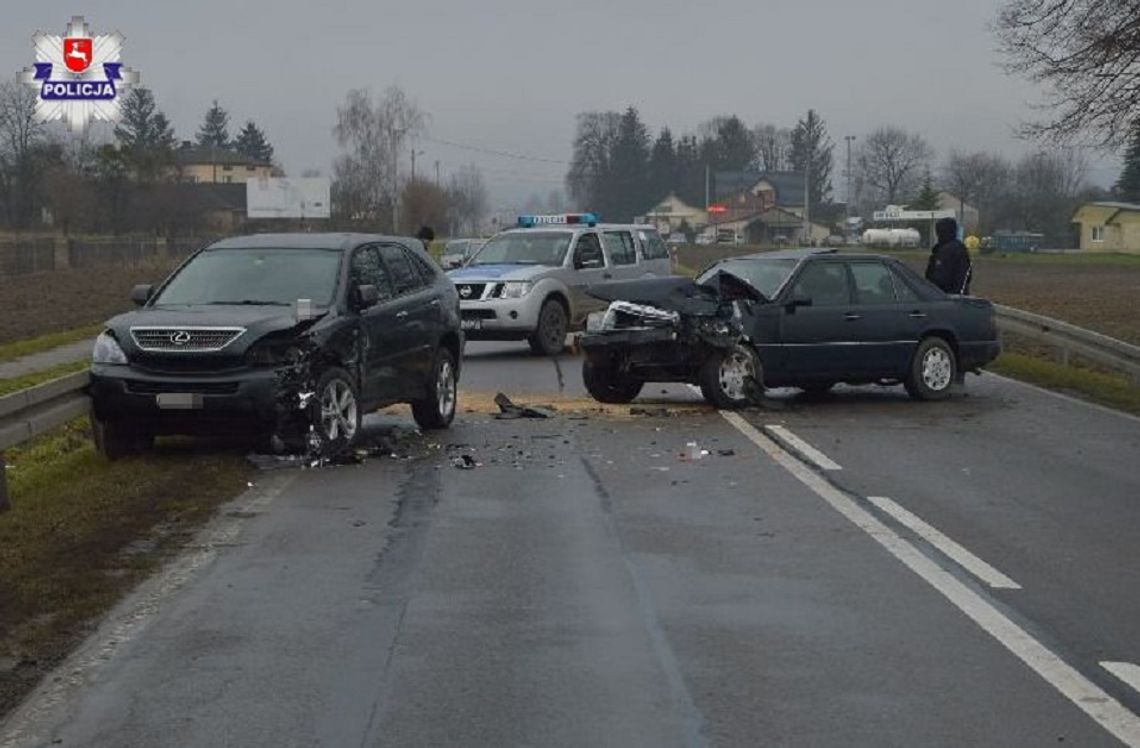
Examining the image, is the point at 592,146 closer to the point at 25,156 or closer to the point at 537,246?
the point at 25,156

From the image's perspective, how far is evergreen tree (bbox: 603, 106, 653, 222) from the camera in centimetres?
15750

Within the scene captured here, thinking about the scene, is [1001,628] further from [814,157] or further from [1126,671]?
[814,157]

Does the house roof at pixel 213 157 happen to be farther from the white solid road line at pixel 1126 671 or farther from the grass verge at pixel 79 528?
the white solid road line at pixel 1126 671

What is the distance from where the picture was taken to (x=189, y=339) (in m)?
12.1

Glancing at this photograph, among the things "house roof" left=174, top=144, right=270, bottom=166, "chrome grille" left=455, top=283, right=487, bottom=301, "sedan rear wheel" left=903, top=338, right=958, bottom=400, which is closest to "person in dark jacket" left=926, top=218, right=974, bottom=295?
"sedan rear wheel" left=903, top=338, right=958, bottom=400

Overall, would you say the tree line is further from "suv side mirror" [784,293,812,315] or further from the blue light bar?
"suv side mirror" [784,293,812,315]

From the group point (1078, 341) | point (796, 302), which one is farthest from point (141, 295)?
point (1078, 341)

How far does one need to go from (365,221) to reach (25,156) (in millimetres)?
20716

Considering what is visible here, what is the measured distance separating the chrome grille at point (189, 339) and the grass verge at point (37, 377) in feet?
20.6

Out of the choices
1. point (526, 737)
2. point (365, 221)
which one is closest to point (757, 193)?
point (365, 221)

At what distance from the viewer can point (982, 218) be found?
5556 inches

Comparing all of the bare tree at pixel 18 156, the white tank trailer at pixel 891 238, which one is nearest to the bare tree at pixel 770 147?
the white tank trailer at pixel 891 238

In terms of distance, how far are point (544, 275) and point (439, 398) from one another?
9.02 metres

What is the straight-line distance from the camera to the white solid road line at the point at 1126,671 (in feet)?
20.5
